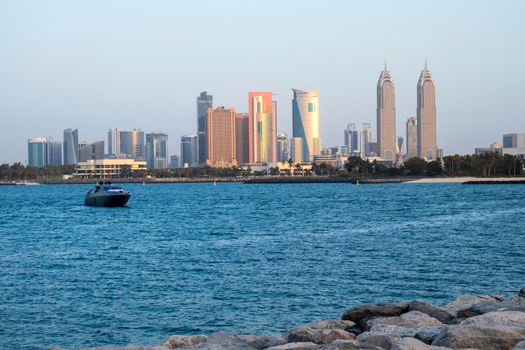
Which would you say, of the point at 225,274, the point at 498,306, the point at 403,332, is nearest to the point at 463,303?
the point at 498,306

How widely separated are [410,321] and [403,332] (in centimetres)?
157

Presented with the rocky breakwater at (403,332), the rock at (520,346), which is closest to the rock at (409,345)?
the rocky breakwater at (403,332)

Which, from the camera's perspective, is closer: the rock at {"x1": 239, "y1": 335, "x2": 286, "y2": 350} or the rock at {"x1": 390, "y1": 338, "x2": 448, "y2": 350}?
the rock at {"x1": 390, "y1": 338, "x2": 448, "y2": 350}

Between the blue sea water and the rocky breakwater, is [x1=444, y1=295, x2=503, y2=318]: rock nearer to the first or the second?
the rocky breakwater

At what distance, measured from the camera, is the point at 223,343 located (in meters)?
14.5

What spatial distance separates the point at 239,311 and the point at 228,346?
8.79 meters

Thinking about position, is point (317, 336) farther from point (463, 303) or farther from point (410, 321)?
point (463, 303)

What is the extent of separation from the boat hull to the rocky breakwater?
75162mm

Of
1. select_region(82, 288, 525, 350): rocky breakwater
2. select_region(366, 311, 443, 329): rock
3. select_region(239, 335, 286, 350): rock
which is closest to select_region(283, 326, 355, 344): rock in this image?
select_region(82, 288, 525, 350): rocky breakwater

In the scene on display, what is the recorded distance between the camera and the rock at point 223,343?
13855 millimetres

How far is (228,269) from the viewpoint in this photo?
106 ft

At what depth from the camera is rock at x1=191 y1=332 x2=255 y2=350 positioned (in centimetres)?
1386

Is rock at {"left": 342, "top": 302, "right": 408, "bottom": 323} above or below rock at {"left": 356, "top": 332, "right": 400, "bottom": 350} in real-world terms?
below

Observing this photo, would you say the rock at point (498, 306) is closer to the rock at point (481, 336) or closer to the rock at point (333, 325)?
the rock at point (333, 325)
